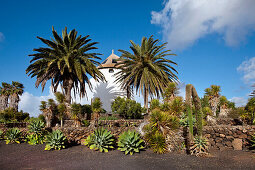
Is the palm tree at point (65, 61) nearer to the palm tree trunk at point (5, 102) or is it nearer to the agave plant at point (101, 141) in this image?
the palm tree trunk at point (5, 102)

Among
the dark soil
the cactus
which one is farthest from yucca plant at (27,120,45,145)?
the cactus

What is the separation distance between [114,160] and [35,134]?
598cm

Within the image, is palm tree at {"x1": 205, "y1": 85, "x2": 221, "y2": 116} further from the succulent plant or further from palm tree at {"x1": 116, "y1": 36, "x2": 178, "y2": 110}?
the succulent plant

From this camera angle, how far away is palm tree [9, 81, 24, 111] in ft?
68.9

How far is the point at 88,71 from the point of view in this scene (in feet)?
61.9

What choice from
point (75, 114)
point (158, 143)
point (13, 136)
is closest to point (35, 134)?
point (13, 136)

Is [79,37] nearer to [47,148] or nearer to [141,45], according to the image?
[141,45]

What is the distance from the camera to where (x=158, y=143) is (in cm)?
766

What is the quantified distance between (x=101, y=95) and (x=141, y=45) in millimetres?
9359

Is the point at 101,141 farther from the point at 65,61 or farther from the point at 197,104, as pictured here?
the point at 65,61

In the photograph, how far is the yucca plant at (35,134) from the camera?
32.1 ft

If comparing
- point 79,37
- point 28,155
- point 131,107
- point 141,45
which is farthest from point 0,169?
point 141,45

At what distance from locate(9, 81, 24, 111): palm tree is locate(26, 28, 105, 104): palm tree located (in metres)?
4.89

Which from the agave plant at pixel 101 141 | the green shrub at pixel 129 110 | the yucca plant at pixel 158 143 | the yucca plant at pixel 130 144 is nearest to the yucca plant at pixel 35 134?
the agave plant at pixel 101 141
